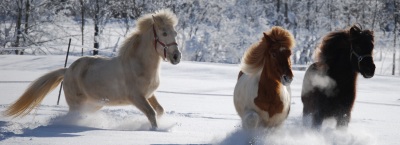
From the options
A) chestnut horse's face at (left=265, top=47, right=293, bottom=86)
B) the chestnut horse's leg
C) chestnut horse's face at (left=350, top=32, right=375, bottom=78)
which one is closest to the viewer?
chestnut horse's face at (left=265, top=47, right=293, bottom=86)

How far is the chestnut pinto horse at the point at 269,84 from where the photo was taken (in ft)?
15.5

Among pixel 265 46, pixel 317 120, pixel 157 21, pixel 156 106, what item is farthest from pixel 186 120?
pixel 265 46

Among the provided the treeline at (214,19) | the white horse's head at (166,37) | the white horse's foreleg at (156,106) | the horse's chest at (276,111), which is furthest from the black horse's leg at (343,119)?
the treeline at (214,19)

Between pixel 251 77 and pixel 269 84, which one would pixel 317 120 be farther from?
pixel 269 84

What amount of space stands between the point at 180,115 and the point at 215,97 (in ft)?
14.4

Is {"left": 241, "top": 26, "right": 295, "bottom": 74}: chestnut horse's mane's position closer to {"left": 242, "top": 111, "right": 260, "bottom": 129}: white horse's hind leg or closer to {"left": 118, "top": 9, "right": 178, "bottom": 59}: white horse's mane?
{"left": 242, "top": 111, "right": 260, "bottom": 129}: white horse's hind leg

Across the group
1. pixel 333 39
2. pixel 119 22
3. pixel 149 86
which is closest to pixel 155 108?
pixel 149 86

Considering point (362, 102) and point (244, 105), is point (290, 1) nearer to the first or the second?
point (362, 102)

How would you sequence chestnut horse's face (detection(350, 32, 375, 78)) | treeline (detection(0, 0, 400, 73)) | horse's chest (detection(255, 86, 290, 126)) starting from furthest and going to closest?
treeline (detection(0, 0, 400, 73)), chestnut horse's face (detection(350, 32, 375, 78)), horse's chest (detection(255, 86, 290, 126))

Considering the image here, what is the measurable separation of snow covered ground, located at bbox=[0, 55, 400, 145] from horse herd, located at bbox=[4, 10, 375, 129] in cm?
18

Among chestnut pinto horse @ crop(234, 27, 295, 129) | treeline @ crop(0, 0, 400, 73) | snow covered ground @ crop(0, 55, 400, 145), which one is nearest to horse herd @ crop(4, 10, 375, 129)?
chestnut pinto horse @ crop(234, 27, 295, 129)

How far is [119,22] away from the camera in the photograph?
3353 cm

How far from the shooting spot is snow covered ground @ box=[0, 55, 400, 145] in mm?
4719

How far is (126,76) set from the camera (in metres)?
6.70
